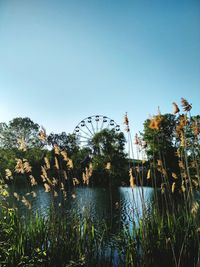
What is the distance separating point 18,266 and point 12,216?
4.27ft

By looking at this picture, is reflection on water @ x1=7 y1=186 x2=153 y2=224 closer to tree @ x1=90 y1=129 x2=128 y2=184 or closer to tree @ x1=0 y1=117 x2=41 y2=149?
tree @ x1=90 y1=129 x2=128 y2=184

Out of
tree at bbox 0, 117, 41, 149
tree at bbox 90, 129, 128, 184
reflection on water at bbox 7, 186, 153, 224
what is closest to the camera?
reflection on water at bbox 7, 186, 153, 224

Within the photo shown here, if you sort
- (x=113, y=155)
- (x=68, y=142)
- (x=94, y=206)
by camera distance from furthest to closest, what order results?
(x=113, y=155), (x=94, y=206), (x=68, y=142)

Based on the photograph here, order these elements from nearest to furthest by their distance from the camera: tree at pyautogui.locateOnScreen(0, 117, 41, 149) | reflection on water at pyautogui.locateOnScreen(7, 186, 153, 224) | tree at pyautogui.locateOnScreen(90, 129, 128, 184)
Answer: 1. reflection on water at pyautogui.locateOnScreen(7, 186, 153, 224)
2. tree at pyautogui.locateOnScreen(90, 129, 128, 184)
3. tree at pyautogui.locateOnScreen(0, 117, 41, 149)

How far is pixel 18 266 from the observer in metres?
3.20

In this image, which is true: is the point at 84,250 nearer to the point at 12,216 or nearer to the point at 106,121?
the point at 12,216

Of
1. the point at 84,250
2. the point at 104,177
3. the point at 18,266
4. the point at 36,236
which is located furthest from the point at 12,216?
the point at 104,177

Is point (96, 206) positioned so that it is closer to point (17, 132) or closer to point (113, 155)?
point (113, 155)

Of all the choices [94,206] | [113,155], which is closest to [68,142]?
[94,206]

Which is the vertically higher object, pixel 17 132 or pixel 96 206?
pixel 17 132

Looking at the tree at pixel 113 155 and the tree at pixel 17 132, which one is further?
the tree at pixel 17 132

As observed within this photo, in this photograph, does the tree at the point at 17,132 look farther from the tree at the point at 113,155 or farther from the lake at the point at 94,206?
the lake at the point at 94,206

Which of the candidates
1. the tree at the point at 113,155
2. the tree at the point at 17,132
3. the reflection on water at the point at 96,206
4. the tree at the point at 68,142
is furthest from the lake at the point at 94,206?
the tree at the point at 17,132

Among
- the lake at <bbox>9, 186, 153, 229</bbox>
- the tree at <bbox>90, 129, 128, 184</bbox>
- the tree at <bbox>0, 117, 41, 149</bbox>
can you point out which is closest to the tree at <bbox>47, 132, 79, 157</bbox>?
the lake at <bbox>9, 186, 153, 229</bbox>
